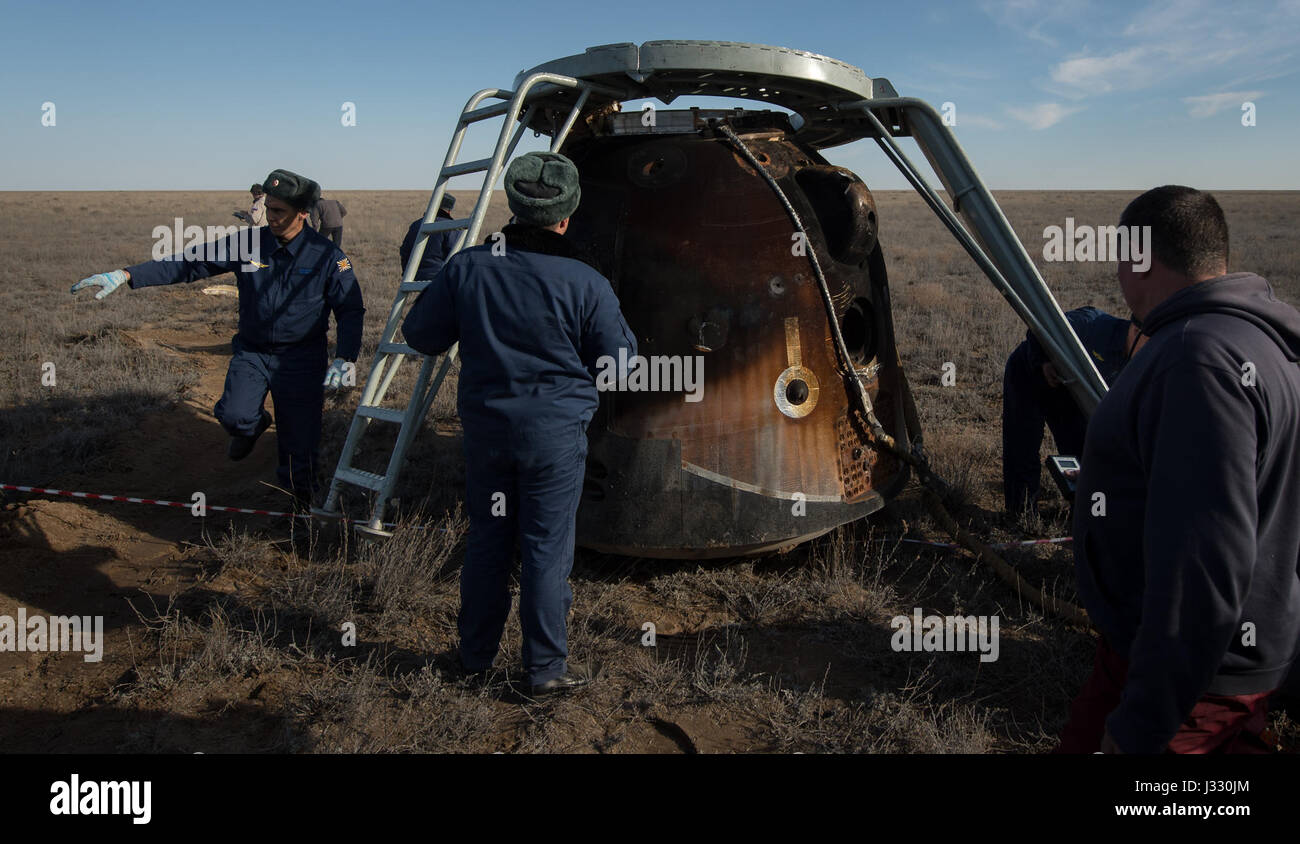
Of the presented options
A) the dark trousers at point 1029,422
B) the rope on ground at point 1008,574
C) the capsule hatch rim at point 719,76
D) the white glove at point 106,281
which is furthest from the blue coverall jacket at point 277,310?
the dark trousers at point 1029,422

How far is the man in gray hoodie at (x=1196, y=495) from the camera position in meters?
1.68

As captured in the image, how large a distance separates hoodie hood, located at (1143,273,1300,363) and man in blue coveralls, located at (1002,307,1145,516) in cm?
334

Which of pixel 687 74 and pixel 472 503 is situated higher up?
pixel 687 74

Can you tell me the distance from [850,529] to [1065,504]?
1685mm

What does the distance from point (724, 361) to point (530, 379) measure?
4.29 feet

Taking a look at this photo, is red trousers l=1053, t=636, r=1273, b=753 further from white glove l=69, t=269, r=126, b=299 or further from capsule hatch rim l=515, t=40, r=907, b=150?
white glove l=69, t=269, r=126, b=299

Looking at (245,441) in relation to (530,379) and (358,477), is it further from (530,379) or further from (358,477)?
(530,379)

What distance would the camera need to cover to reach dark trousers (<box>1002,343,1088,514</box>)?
530 centimetres

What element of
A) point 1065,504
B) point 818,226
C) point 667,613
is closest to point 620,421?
point 667,613

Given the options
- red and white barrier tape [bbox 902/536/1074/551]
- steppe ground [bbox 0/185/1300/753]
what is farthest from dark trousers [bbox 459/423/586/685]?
red and white barrier tape [bbox 902/536/1074/551]

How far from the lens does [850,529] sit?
516cm

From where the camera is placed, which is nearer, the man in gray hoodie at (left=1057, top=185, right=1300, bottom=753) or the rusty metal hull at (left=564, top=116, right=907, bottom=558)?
the man in gray hoodie at (left=1057, top=185, right=1300, bottom=753)

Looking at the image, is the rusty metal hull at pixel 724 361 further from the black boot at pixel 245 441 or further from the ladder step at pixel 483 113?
the black boot at pixel 245 441

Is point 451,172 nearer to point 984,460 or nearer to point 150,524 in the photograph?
point 150,524
